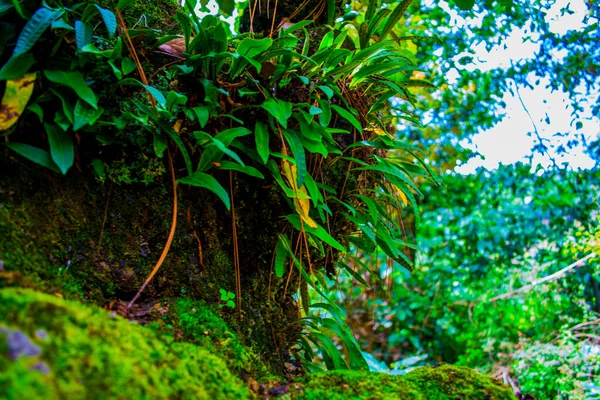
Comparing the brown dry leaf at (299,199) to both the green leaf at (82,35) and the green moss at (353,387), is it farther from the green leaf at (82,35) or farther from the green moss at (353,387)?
the green leaf at (82,35)

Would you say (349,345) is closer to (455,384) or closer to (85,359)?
(455,384)

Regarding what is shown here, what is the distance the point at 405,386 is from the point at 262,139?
940 millimetres

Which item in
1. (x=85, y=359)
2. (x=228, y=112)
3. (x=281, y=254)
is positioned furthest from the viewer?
(x=281, y=254)

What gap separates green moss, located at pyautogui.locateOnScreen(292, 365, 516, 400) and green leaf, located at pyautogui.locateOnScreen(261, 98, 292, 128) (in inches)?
32.7

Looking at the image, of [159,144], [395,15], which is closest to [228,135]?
[159,144]

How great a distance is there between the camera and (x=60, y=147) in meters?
1.26

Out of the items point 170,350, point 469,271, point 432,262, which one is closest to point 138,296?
point 170,350

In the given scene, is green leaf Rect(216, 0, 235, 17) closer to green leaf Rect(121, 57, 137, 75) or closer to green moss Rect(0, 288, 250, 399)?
green leaf Rect(121, 57, 137, 75)

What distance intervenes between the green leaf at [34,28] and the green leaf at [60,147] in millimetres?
216

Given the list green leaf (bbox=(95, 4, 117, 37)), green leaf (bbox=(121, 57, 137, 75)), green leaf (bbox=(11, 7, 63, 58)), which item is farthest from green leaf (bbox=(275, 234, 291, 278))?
green leaf (bbox=(11, 7, 63, 58))

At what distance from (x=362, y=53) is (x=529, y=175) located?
9.50ft

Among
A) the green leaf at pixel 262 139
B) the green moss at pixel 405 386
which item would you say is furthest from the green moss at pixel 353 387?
the green leaf at pixel 262 139

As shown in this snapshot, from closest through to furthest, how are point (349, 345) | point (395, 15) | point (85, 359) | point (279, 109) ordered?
point (85, 359), point (279, 109), point (349, 345), point (395, 15)

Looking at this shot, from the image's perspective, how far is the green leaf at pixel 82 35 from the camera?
1322 millimetres
